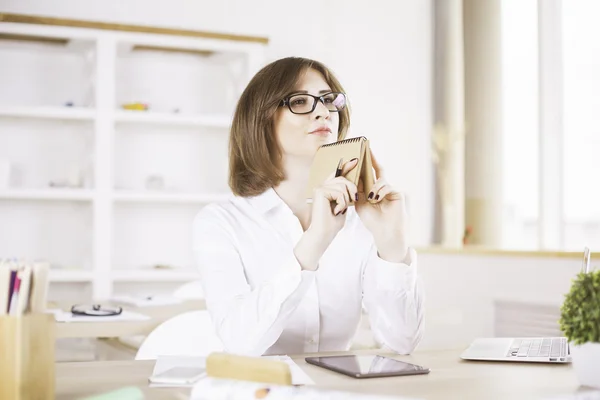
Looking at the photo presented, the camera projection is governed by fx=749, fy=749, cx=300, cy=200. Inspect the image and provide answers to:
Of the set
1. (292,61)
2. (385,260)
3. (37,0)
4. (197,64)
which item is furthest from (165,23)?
(385,260)

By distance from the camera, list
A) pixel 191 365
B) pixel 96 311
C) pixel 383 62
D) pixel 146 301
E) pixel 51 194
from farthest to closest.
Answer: pixel 383 62
pixel 51 194
pixel 146 301
pixel 96 311
pixel 191 365

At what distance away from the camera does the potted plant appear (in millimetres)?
1154

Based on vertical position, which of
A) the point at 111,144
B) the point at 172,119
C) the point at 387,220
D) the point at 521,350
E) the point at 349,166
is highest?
the point at 172,119

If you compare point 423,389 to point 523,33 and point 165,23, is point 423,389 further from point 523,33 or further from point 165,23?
point 165,23

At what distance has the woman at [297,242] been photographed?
1573 millimetres

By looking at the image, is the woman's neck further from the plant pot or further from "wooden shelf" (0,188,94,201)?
"wooden shelf" (0,188,94,201)

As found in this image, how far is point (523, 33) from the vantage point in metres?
4.54

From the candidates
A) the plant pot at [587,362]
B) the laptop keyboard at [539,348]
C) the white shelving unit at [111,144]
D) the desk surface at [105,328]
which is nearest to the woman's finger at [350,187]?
the laptop keyboard at [539,348]

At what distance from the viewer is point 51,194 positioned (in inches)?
Result: 173

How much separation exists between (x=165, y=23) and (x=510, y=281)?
2788 millimetres

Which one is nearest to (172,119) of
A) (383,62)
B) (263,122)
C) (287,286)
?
(383,62)

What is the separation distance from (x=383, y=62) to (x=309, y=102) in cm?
376

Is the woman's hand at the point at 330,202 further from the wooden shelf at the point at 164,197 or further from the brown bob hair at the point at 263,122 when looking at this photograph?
the wooden shelf at the point at 164,197

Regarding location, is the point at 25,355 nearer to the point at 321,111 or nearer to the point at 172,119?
the point at 321,111
